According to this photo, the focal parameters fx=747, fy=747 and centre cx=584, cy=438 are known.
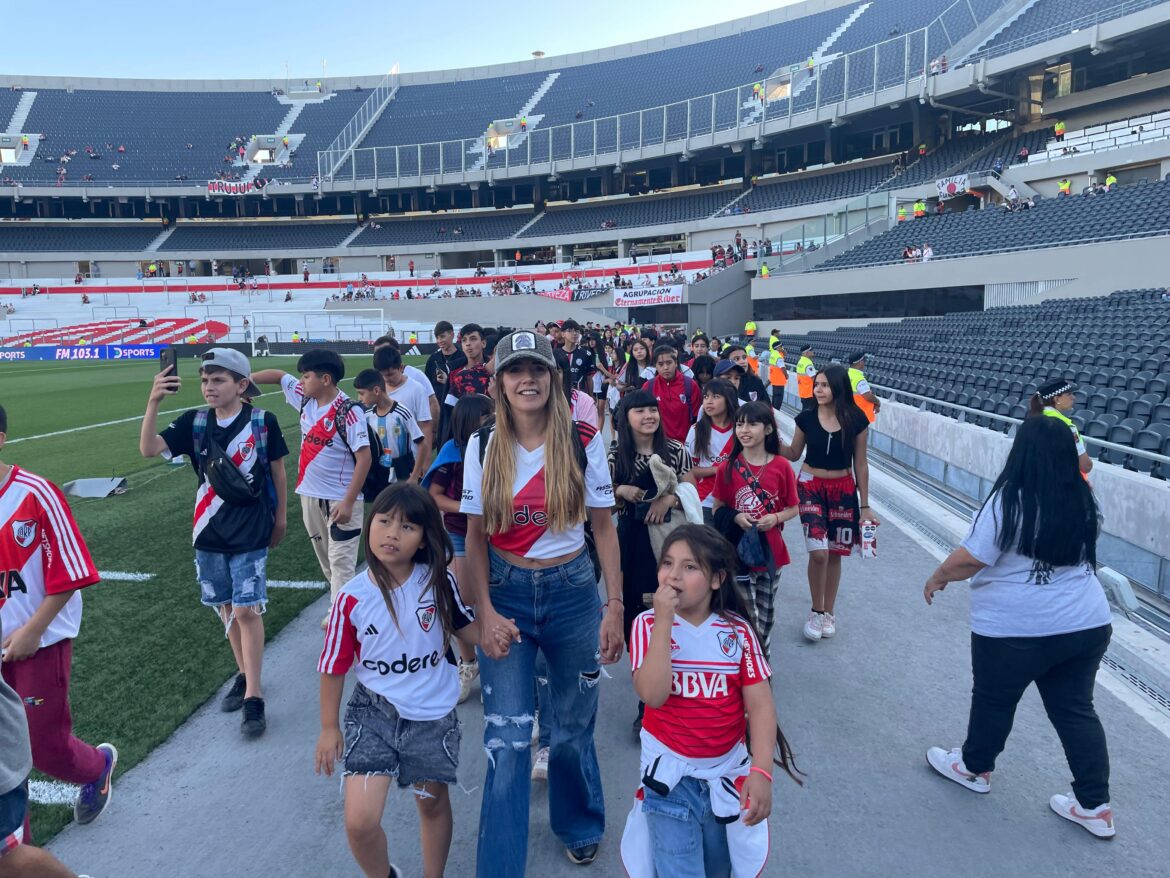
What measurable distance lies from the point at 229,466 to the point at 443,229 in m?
57.3

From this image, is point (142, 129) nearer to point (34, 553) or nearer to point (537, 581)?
point (34, 553)

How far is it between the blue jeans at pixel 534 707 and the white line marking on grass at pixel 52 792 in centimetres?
213

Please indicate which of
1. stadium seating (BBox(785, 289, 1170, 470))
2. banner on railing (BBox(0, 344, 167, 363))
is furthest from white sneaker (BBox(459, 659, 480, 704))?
banner on railing (BBox(0, 344, 167, 363))

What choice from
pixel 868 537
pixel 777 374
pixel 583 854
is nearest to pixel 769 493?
pixel 868 537

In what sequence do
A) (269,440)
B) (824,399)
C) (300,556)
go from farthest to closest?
(300,556)
(824,399)
(269,440)

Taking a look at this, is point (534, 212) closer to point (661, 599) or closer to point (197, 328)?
point (197, 328)

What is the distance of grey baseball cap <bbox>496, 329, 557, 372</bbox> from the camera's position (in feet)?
9.16

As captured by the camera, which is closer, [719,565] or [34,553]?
[719,565]

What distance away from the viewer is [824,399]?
16.6 feet

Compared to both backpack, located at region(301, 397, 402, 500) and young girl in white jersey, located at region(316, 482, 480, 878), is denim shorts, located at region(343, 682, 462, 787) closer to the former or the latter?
young girl in white jersey, located at region(316, 482, 480, 878)

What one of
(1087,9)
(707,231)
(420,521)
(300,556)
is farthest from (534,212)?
(420,521)

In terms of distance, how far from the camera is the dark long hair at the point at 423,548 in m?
2.69

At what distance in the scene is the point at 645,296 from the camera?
39.2m

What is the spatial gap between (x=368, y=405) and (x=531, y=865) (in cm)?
338
